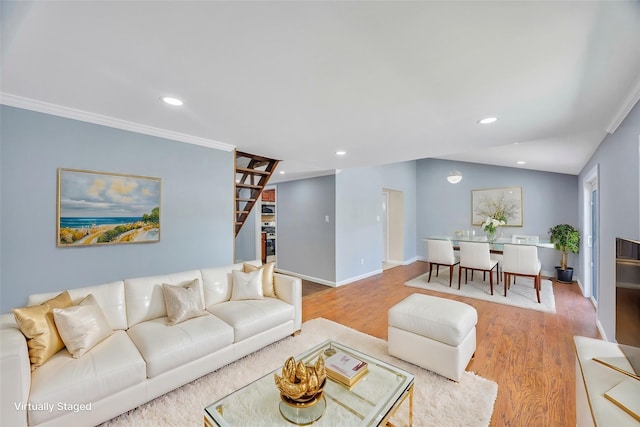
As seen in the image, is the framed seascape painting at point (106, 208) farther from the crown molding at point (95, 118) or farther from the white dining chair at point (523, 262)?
the white dining chair at point (523, 262)

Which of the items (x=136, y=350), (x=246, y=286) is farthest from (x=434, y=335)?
(x=136, y=350)

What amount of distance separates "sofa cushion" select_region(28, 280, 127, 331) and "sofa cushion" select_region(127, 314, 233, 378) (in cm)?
13

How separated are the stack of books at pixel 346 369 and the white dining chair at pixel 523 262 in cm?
369

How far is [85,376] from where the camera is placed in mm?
1579

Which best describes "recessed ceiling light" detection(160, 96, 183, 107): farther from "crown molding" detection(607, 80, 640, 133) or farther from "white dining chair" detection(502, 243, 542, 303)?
"white dining chair" detection(502, 243, 542, 303)

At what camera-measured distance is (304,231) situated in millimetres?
5625

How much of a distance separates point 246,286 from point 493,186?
6.26 meters

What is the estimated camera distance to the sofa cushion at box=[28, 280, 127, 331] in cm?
207

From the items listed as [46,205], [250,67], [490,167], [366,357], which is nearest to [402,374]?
[366,357]

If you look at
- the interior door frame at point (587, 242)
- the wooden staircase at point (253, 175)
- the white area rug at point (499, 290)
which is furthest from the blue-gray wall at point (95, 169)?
the interior door frame at point (587, 242)

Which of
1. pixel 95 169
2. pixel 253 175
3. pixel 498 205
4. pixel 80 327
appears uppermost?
pixel 253 175

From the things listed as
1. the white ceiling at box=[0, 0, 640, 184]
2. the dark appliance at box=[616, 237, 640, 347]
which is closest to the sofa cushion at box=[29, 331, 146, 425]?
the white ceiling at box=[0, 0, 640, 184]

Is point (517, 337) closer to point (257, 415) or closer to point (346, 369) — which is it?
point (346, 369)

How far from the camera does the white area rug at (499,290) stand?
398 centimetres
